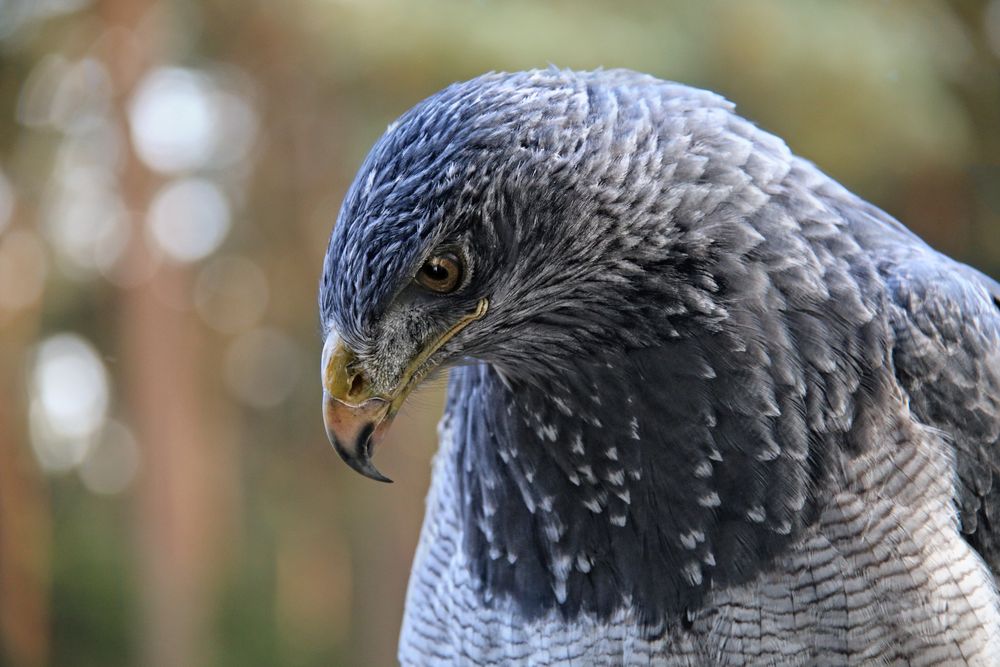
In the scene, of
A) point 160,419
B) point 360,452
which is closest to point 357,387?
point 360,452

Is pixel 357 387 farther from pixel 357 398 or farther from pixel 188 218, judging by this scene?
pixel 188 218

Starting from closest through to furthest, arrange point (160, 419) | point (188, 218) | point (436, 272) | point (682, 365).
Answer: point (436, 272) → point (682, 365) → point (160, 419) → point (188, 218)

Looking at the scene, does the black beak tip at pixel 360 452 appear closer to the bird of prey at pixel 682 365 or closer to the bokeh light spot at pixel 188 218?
the bird of prey at pixel 682 365

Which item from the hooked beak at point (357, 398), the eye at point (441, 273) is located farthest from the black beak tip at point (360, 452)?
the eye at point (441, 273)

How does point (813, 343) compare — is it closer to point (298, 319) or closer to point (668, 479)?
point (668, 479)

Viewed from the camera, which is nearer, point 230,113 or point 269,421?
point 230,113

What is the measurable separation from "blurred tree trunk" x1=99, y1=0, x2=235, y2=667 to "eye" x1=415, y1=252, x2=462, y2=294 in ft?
25.6

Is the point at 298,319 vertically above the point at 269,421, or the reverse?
the point at 298,319

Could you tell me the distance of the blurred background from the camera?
7.30 m

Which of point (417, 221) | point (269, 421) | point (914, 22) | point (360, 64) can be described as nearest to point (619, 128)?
point (417, 221)

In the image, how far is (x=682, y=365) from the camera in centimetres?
203

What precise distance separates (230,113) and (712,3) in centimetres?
540

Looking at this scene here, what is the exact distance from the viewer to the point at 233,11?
30.0 ft

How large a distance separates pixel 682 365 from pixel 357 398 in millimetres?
→ 661
